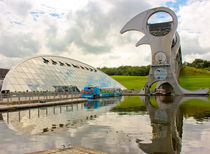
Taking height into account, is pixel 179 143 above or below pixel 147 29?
below

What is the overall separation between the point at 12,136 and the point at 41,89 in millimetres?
30216

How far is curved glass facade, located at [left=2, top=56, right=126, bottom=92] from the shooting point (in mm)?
36237

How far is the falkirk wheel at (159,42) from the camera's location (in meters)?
53.2

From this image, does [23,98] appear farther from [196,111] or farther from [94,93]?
[196,111]

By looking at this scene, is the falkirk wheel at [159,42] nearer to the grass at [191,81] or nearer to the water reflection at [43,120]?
the grass at [191,81]

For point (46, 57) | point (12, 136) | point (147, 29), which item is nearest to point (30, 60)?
point (46, 57)

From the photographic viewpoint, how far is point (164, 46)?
54.2m

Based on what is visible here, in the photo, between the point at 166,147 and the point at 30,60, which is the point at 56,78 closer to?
the point at 30,60

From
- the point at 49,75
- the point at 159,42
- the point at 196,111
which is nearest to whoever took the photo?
the point at 196,111

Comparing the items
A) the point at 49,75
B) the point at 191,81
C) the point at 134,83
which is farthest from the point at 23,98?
the point at 134,83

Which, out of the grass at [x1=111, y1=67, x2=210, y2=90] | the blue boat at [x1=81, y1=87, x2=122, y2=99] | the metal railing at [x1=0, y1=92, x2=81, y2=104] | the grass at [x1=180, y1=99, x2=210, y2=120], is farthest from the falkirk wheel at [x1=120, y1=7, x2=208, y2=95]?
the grass at [x1=180, y1=99, x2=210, y2=120]

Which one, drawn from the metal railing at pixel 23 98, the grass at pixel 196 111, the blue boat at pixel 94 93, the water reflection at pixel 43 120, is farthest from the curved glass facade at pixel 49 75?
the grass at pixel 196 111

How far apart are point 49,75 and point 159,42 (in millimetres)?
29045

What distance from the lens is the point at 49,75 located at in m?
44.5
